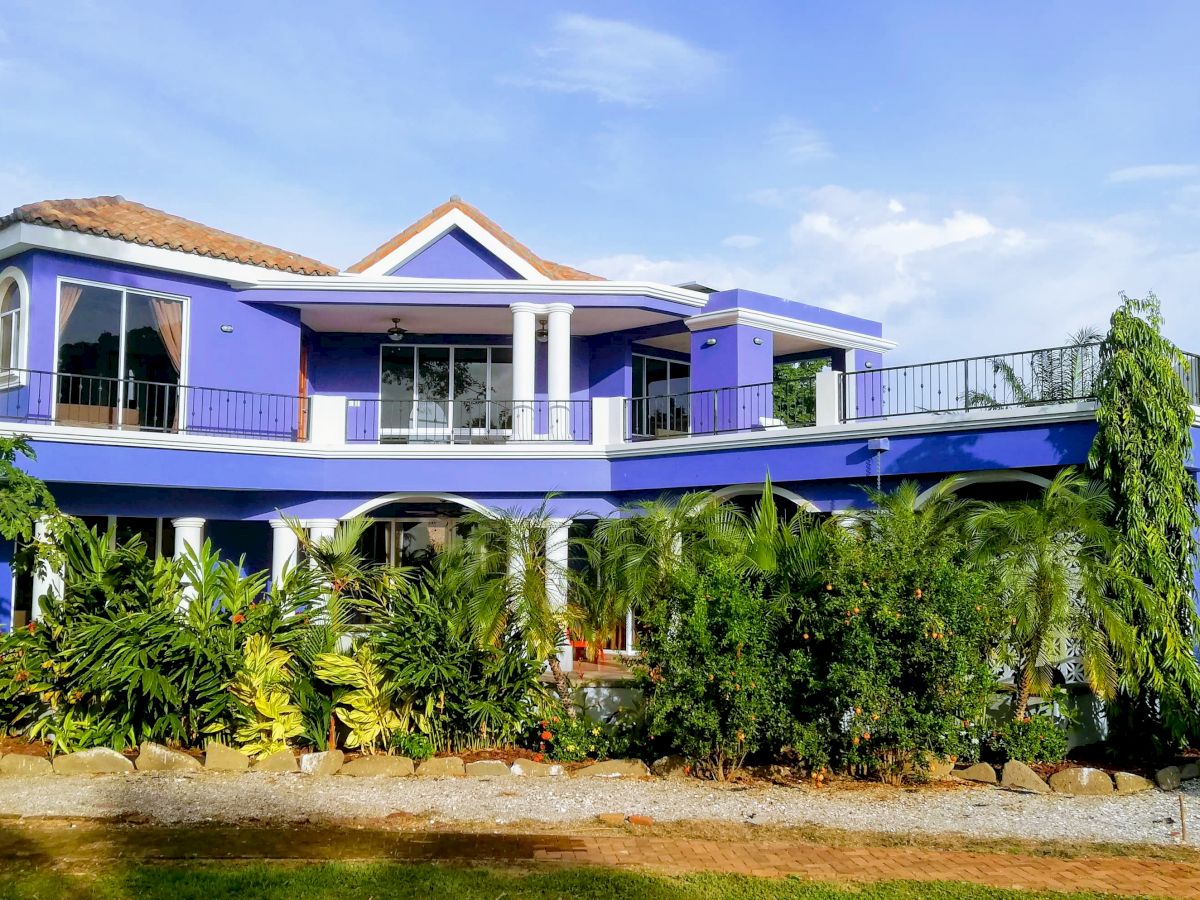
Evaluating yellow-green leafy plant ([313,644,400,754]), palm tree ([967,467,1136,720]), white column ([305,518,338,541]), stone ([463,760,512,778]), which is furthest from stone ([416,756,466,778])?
white column ([305,518,338,541])

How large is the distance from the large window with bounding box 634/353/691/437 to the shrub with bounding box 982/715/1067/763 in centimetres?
1194

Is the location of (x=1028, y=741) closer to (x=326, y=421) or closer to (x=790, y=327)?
(x=790, y=327)

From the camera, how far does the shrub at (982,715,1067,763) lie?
10.7 m

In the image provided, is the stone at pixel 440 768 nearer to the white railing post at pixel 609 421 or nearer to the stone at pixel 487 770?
the stone at pixel 487 770

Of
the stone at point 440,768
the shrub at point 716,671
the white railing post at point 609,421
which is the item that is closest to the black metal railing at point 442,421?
the white railing post at point 609,421

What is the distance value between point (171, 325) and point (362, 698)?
9299 millimetres

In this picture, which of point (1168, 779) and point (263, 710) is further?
point (263, 710)

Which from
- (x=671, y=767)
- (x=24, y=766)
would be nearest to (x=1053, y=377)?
(x=671, y=767)

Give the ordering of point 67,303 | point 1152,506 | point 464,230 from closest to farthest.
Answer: point 1152,506 → point 67,303 → point 464,230

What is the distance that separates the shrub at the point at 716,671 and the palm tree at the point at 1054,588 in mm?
2355

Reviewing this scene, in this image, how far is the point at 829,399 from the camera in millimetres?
16078

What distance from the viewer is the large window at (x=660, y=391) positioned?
2241 centimetres

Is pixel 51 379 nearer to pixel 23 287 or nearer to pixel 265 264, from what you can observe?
pixel 23 287

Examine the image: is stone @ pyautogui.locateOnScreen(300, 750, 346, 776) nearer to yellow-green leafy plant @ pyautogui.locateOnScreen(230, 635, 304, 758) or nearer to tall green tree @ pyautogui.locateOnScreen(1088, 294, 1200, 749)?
yellow-green leafy plant @ pyautogui.locateOnScreen(230, 635, 304, 758)
